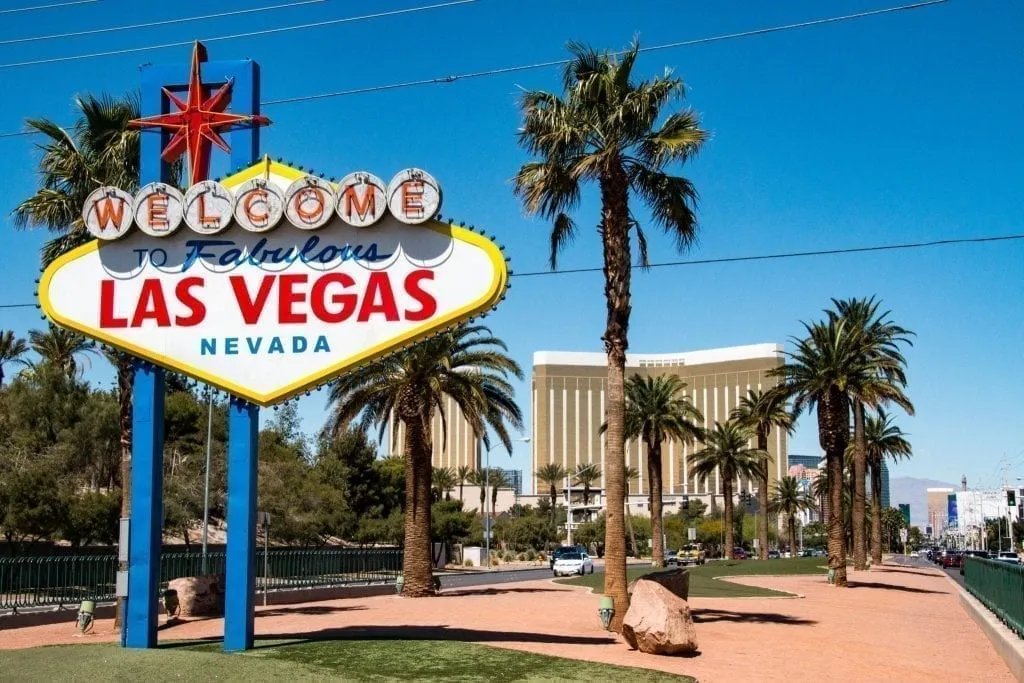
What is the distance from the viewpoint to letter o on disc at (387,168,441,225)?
17.6 m

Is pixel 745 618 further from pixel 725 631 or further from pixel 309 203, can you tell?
pixel 309 203

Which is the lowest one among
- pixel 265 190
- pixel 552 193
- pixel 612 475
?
pixel 612 475

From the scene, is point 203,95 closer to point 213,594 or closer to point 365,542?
point 213,594

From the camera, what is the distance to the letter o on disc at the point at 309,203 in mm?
17859

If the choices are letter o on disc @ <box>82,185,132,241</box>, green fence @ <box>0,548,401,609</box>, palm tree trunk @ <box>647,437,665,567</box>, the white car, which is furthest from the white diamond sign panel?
the white car

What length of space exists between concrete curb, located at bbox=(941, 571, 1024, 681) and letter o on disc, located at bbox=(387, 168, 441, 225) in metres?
11.7

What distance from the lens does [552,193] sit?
26109mm

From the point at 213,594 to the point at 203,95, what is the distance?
13792 mm

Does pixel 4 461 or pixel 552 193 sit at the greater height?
pixel 552 193

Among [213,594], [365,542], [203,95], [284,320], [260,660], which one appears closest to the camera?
[260,660]

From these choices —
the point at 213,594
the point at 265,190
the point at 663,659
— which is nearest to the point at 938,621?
the point at 663,659

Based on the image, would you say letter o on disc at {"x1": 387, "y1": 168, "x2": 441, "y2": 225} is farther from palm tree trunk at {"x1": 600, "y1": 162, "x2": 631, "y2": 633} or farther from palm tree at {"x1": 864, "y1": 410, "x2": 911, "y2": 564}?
palm tree at {"x1": 864, "y1": 410, "x2": 911, "y2": 564}

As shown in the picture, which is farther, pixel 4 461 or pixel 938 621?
pixel 4 461

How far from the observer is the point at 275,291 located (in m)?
18.1
